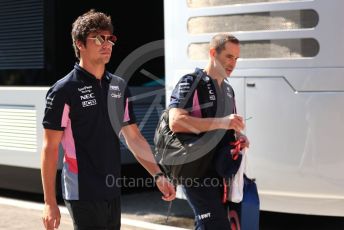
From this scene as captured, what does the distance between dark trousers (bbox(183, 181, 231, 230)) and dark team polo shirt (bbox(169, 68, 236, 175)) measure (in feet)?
0.45

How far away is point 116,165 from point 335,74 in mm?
2553

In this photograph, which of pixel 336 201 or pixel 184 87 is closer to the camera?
pixel 184 87

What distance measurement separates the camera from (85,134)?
3.07 meters

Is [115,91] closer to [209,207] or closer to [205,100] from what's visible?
[205,100]

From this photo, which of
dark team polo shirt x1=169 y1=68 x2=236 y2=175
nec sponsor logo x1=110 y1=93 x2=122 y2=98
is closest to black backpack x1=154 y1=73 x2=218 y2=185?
dark team polo shirt x1=169 y1=68 x2=236 y2=175

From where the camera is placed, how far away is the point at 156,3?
27.1 ft

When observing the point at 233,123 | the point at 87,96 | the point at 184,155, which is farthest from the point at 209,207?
the point at 87,96

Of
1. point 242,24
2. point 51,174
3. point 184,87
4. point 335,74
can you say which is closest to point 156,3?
point 242,24

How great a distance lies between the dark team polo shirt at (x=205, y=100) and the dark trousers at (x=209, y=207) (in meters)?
0.14

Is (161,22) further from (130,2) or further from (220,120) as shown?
(220,120)

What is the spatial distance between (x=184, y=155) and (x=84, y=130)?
77 centimetres

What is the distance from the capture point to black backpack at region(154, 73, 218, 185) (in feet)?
11.8

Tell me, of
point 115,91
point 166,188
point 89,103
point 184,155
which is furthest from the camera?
point 184,155

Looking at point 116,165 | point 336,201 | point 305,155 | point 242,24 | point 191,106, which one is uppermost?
point 242,24
